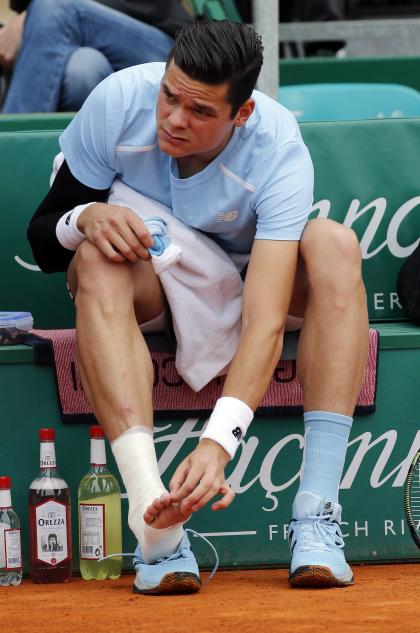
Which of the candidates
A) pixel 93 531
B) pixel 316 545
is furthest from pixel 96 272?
pixel 316 545

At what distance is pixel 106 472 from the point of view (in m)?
3.00

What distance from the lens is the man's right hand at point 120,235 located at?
8.96ft

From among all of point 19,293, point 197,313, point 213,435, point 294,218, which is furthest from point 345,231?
point 19,293

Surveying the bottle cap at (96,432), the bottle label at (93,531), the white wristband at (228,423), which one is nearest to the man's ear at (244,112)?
the white wristband at (228,423)

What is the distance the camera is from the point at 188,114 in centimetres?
273

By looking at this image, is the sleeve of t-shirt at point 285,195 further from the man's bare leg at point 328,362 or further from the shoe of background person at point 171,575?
the shoe of background person at point 171,575

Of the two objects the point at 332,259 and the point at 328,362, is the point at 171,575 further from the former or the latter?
the point at 332,259

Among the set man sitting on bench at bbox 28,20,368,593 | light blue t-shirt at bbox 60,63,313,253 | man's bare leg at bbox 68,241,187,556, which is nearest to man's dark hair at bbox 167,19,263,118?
man sitting on bench at bbox 28,20,368,593

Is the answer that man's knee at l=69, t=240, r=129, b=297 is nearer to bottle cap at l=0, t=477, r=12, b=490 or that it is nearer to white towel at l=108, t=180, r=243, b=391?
white towel at l=108, t=180, r=243, b=391

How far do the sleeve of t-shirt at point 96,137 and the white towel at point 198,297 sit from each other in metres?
0.06

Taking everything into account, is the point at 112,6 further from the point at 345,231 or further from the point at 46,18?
the point at 345,231

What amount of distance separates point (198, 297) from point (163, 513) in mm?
581

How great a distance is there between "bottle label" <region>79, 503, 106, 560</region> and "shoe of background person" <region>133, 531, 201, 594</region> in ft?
0.83

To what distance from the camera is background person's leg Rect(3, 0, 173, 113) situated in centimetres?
431
